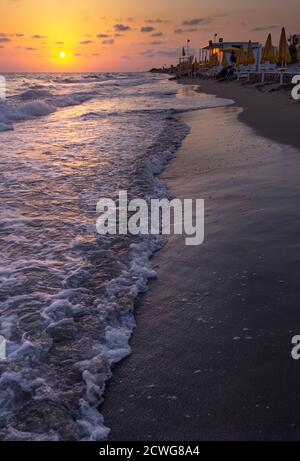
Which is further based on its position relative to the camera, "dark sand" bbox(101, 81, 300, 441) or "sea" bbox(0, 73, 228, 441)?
"sea" bbox(0, 73, 228, 441)

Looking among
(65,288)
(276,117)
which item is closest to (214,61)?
(276,117)

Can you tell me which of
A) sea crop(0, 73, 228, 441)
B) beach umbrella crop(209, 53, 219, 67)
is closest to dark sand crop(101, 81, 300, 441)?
sea crop(0, 73, 228, 441)

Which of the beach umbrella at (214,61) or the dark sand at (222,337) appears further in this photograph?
the beach umbrella at (214,61)

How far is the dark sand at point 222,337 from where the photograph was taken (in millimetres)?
2713

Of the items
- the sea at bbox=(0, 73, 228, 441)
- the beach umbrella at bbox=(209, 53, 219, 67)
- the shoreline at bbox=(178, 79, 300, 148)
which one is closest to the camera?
the sea at bbox=(0, 73, 228, 441)

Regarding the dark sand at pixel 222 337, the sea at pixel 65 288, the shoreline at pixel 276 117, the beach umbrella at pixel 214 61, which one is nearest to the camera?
the dark sand at pixel 222 337

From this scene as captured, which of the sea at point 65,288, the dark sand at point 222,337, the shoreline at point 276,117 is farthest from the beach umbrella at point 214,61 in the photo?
the dark sand at point 222,337

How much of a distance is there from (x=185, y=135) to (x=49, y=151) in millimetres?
5160

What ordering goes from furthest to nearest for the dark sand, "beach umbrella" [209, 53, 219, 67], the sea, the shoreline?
"beach umbrella" [209, 53, 219, 67]
the shoreline
the sea
the dark sand

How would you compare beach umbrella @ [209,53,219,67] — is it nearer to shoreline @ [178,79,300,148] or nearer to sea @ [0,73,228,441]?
shoreline @ [178,79,300,148]

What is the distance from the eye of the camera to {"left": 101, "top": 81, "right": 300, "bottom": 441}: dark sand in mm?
2713

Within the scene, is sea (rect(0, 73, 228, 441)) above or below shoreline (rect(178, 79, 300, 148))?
below

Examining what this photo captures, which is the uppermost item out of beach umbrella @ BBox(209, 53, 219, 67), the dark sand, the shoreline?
beach umbrella @ BBox(209, 53, 219, 67)

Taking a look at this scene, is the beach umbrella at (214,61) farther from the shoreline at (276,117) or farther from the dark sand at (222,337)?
the dark sand at (222,337)
